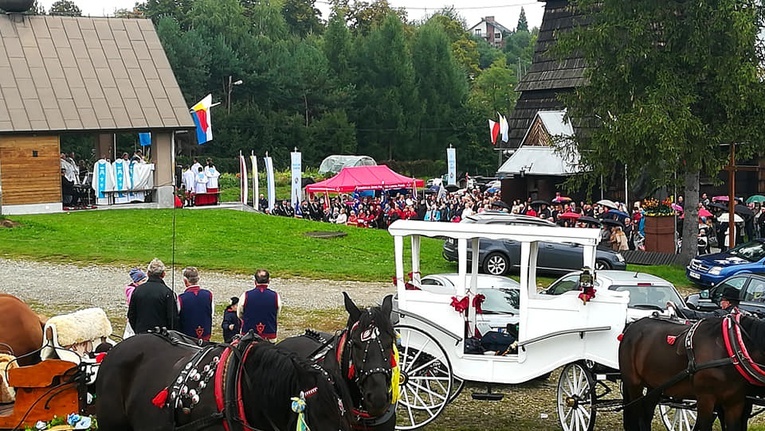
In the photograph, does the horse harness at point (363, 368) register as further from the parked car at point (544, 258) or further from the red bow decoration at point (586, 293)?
the parked car at point (544, 258)

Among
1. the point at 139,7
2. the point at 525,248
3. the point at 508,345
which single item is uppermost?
the point at 139,7

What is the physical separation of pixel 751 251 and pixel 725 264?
92 cm

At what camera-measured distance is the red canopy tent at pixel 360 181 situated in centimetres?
3772

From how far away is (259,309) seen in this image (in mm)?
11672

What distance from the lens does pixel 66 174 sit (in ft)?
101

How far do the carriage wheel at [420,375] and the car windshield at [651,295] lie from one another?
17.4 feet


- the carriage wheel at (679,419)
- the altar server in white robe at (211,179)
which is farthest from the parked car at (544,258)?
the carriage wheel at (679,419)

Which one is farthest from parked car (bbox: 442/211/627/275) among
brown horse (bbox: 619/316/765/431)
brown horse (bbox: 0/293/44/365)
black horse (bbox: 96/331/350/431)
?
black horse (bbox: 96/331/350/431)

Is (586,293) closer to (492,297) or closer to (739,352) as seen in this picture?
(739,352)

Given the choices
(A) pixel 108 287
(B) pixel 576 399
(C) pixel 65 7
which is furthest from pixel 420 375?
(C) pixel 65 7

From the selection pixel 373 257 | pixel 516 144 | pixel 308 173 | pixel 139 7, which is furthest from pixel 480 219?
pixel 139 7

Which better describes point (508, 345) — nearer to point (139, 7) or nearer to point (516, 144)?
point (516, 144)

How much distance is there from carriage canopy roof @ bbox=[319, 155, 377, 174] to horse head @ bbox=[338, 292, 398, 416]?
51889 millimetres

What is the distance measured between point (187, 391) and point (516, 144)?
39.0 meters
